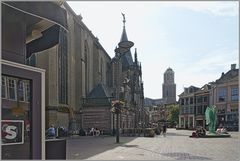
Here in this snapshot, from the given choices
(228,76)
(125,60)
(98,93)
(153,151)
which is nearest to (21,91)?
(153,151)

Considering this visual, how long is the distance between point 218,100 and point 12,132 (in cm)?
9302

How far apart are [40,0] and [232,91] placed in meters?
88.8

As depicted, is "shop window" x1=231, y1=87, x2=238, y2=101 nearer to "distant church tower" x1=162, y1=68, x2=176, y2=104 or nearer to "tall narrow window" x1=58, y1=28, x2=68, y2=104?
"tall narrow window" x1=58, y1=28, x2=68, y2=104

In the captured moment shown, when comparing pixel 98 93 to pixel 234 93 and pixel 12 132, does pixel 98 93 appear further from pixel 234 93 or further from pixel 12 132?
pixel 12 132

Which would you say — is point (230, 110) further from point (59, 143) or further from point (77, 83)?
point (59, 143)

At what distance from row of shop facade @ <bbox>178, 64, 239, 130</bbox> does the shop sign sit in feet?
255

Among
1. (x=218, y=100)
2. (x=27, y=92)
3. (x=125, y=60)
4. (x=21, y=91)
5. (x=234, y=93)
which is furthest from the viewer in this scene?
(x=218, y=100)

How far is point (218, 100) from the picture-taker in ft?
317

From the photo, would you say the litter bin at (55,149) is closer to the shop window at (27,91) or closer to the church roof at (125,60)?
the shop window at (27,91)

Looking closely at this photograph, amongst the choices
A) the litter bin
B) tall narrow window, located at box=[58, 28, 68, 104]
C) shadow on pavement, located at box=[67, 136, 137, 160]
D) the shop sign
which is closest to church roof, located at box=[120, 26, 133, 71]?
tall narrow window, located at box=[58, 28, 68, 104]

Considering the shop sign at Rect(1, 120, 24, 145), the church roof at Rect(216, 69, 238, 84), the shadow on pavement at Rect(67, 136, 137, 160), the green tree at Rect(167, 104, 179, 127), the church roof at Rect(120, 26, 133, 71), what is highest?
the church roof at Rect(120, 26, 133, 71)

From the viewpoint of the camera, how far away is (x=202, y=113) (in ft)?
372

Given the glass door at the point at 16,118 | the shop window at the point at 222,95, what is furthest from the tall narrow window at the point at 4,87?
the shop window at the point at 222,95

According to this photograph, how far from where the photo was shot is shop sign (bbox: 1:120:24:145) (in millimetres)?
7383
